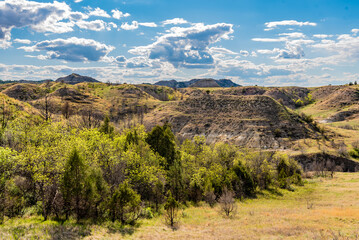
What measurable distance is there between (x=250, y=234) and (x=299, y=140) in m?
91.9

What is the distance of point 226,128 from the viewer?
115312mm

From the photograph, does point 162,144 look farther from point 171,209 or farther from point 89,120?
point 89,120

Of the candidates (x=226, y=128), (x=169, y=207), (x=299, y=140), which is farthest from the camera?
(x=226, y=128)

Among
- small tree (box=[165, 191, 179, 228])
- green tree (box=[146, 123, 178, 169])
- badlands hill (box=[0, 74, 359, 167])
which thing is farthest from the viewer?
badlands hill (box=[0, 74, 359, 167])

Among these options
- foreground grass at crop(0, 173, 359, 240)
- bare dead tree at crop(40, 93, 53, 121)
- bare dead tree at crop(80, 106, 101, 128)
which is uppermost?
bare dead tree at crop(40, 93, 53, 121)

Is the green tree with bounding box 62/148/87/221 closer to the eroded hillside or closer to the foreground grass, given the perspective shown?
the foreground grass

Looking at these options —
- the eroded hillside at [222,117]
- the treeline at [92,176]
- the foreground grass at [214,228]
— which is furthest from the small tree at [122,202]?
the eroded hillside at [222,117]

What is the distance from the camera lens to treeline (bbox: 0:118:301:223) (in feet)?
76.5

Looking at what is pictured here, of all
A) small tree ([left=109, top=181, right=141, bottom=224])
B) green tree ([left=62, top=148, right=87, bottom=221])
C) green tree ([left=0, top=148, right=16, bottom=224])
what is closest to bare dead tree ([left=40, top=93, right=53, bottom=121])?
green tree ([left=0, top=148, right=16, bottom=224])

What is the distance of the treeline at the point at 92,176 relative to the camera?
76.5 ft

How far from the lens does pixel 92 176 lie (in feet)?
82.2

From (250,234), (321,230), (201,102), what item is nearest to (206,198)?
(250,234)

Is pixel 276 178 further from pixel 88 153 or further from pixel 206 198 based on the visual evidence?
pixel 88 153

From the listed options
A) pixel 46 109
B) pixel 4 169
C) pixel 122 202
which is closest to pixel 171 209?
pixel 122 202
